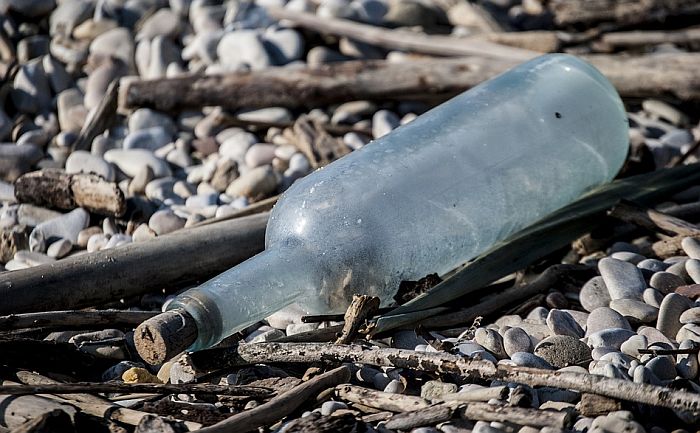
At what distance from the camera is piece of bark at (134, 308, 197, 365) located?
221cm

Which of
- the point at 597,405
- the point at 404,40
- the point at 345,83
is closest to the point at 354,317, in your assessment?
the point at 597,405

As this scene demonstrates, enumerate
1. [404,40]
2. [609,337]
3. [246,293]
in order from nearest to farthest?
1. [246,293]
2. [609,337]
3. [404,40]

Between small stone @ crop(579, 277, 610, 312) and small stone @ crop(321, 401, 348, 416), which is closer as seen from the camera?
Answer: small stone @ crop(321, 401, 348, 416)

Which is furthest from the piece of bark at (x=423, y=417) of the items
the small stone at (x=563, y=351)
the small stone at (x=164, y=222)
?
the small stone at (x=164, y=222)

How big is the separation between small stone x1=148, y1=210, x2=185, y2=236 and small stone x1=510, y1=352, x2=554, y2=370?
1427 mm

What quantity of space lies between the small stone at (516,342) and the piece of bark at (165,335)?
794 mm

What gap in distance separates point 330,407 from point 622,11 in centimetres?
325

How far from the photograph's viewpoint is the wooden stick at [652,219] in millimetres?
3039

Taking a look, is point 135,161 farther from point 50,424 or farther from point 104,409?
point 50,424

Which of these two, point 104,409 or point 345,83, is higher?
point 104,409

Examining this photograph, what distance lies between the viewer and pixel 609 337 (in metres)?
2.50

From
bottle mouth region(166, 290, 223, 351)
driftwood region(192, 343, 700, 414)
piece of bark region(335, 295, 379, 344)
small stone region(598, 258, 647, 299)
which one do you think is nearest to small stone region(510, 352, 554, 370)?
driftwood region(192, 343, 700, 414)

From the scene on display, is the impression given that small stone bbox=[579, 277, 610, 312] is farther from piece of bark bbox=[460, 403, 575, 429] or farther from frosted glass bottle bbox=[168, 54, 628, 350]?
piece of bark bbox=[460, 403, 575, 429]

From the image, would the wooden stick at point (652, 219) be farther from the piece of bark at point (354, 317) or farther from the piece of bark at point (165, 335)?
the piece of bark at point (165, 335)
